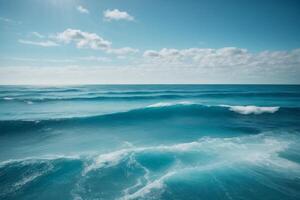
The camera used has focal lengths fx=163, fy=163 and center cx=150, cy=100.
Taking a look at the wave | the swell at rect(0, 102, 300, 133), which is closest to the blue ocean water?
the wave

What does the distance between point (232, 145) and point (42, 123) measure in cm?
Result: 1341

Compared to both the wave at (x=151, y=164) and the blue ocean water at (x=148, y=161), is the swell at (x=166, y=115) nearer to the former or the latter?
the blue ocean water at (x=148, y=161)

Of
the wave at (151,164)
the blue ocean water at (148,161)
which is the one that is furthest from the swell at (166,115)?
the wave at (151,164)

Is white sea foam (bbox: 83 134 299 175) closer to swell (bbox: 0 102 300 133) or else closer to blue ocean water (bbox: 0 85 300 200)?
blue ocean water (bbox: 0 85 300 200)

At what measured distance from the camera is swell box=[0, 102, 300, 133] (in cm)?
1258

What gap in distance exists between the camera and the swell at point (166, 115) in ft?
41.3

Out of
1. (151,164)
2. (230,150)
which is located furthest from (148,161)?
(230,150)

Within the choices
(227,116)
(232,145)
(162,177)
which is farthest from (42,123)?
(227,116)

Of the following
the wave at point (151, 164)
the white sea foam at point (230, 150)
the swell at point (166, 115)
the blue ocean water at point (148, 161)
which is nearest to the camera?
the blue ocean water at point (148, 161)

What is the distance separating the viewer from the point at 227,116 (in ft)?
53.9

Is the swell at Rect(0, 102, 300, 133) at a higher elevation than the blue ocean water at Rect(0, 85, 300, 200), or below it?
higher

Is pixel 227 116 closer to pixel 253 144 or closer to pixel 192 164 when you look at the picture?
pixel 253 144

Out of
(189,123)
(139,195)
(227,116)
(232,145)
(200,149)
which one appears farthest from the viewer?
(227,116)

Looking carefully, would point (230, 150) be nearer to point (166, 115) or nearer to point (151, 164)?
point (151, 164)
